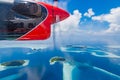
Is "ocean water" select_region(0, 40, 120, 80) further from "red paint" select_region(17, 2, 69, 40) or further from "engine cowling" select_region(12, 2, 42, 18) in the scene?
"engine cowling" select_region(12, 2, 42, 18)

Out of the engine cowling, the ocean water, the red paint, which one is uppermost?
the engine cowling

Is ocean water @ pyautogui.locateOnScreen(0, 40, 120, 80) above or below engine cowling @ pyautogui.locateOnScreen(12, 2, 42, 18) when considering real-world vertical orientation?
below

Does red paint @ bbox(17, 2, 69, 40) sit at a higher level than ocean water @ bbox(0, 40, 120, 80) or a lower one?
higher

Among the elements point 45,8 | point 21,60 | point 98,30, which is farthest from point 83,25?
point 21,60

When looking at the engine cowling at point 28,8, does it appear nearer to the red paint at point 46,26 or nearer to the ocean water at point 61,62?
the red paint at point 46,26

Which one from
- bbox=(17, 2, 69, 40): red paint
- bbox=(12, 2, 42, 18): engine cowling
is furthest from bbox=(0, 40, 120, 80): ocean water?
bbox=(12, 2, 42, 18): engine cowling

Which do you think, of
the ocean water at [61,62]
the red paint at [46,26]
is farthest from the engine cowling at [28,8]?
the ocean water at [61,62]

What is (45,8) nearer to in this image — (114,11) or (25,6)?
(25,6)
